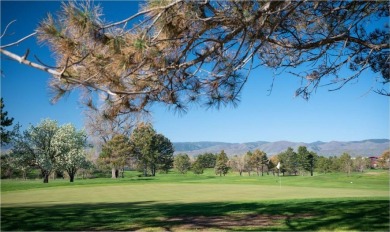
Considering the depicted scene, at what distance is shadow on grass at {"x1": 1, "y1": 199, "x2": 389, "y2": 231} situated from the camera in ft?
23.0

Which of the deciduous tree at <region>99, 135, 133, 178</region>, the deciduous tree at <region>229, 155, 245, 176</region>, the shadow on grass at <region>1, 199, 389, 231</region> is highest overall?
the deciduous tree at <region>99, 135, 133, 178</region>

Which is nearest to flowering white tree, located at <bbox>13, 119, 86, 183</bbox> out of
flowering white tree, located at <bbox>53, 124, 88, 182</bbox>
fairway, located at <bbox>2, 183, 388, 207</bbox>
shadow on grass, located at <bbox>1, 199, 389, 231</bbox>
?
flowering white tree, located at <bbox>53, 124, 88, 182</bbox>

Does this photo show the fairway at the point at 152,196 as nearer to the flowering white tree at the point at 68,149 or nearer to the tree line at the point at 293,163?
the flowering white tree at the point at 68,149

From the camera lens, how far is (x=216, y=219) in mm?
7953

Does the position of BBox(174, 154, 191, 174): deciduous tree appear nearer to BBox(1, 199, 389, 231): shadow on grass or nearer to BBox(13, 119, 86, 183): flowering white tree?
BBox(13, 119, 86, 183): flowering white tree

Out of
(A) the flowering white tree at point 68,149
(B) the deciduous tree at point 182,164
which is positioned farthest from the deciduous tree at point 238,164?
(A) the flowering white tree at point 68,149

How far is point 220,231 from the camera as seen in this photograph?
6.52 m

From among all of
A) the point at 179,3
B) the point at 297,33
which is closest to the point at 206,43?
the point at 179,3

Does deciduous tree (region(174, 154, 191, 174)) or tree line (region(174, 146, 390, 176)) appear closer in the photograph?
tree line (region(174, 146, 390, 176))

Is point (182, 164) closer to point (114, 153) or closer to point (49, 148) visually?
point (114, 153)

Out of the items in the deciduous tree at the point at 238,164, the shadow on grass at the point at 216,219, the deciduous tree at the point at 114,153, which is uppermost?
the deciduous tree at the point at 114,153

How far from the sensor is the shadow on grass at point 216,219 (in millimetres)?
6996

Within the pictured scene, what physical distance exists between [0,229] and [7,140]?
91.6 feet

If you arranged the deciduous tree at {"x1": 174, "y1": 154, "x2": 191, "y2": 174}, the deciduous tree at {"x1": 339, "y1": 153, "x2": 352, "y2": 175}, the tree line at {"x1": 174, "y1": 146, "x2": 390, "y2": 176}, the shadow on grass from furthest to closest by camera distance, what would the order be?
the deciduous tree at {"x1": 174, "y1": 154, "x2": 191, "y2": 174} < the tree line at {"x1": 174, "y1": 146, "x2": 390, "y2": 176} < the deciduous tree at {"x1": 339, "y1": 153, "x2": 352, "y2": 175} < the shadow on grass
